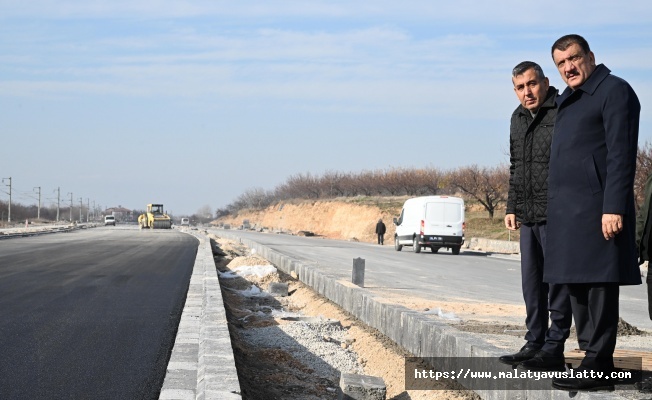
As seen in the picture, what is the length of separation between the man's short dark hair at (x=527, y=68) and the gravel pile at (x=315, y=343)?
3463mm

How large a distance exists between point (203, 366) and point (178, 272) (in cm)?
1474

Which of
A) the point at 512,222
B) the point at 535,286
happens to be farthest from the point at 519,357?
the point at 512,222

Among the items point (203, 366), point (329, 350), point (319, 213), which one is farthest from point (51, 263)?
point (319, 213)

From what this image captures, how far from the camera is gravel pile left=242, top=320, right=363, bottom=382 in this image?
8.85 m

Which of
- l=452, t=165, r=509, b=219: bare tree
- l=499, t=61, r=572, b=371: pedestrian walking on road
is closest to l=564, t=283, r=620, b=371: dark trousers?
l=499, t=61, r=572, b=371: pedestrian walking on road

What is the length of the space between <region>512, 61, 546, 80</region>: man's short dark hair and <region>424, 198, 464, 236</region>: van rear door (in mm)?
30225

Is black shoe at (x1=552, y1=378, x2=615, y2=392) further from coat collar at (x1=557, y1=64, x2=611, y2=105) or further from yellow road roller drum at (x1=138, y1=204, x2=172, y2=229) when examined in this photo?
yellow road roller drum at (x1=138, y1=204, x2=172, y2=229)

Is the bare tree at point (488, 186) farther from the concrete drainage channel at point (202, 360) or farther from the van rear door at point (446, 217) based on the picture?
the concrete drainage channel at point (202, 360)

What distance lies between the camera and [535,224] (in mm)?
6090

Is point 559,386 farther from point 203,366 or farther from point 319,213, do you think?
point 319,213

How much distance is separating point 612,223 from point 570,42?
1199 millimetres

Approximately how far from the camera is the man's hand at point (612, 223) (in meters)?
5.06

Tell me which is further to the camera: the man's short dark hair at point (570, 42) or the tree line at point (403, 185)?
the tree line at point (403, 185)

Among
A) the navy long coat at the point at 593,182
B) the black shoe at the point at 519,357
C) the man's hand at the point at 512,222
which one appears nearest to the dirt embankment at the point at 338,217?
the man's hand at the point at 512,222
